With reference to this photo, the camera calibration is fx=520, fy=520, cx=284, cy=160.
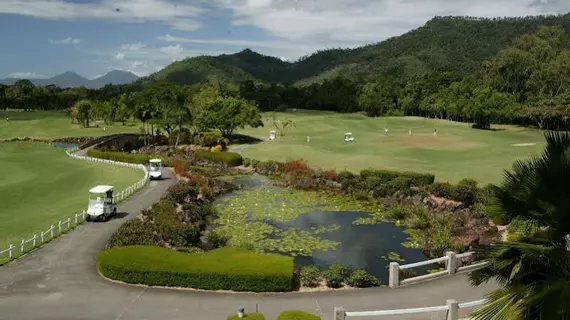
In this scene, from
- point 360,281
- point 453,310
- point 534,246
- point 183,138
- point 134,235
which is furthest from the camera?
point 183,138

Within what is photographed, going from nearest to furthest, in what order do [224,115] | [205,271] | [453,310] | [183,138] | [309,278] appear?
[453,310] < [205,271] < [309,278] < [224,115] < [183,138]

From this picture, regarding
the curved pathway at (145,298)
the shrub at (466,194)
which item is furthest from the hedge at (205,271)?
the shrub at (466,194)

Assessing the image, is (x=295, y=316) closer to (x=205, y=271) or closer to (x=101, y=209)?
(x=205, y=271)

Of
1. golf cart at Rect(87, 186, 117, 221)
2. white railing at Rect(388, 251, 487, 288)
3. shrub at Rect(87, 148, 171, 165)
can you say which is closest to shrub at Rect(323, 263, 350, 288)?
white railing at Rect(388, 251, 487, 288)

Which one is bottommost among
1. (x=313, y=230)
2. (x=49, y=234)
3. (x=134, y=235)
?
(x=313, y=230)

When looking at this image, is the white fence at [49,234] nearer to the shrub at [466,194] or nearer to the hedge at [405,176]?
the hedge at [405,176]

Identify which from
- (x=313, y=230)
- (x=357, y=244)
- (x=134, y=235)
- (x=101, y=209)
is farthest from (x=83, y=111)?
(x=357, y=244)
